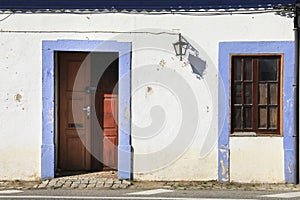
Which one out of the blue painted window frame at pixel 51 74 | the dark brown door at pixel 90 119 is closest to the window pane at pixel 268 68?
the blue painted window frame at pixel 51 74

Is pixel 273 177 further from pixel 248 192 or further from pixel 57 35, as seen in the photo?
pixel 57 35

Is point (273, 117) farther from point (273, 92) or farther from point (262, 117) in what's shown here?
point (273, 92)

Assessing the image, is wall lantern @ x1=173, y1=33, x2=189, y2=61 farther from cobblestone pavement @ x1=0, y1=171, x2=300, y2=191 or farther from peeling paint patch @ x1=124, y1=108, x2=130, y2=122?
cobblestone pavement @ x1=0, y1=171, x2=300, y2=191

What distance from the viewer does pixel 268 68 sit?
1055cm

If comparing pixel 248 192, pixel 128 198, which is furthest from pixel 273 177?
pixel 128 198

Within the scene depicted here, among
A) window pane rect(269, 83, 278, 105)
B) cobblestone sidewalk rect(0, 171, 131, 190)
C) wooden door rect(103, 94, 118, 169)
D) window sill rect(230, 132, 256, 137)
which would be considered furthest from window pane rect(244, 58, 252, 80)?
cobblestone sidewalk rect(0, 171, 131, 190)

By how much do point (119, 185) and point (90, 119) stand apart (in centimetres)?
174

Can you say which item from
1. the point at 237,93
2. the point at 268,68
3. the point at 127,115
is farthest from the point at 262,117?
the point at 127,115

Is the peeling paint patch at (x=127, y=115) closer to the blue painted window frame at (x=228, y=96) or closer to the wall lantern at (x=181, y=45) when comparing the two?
the wall lantern at (x=181, y=45)

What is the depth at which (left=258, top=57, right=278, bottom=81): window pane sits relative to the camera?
10.5m

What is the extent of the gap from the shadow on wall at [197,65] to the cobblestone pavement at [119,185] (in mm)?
1990

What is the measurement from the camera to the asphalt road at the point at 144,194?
30.0 ft

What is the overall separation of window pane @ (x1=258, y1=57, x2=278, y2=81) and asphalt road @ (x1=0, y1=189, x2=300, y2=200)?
2181 mm

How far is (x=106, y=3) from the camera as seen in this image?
34.4 feet
